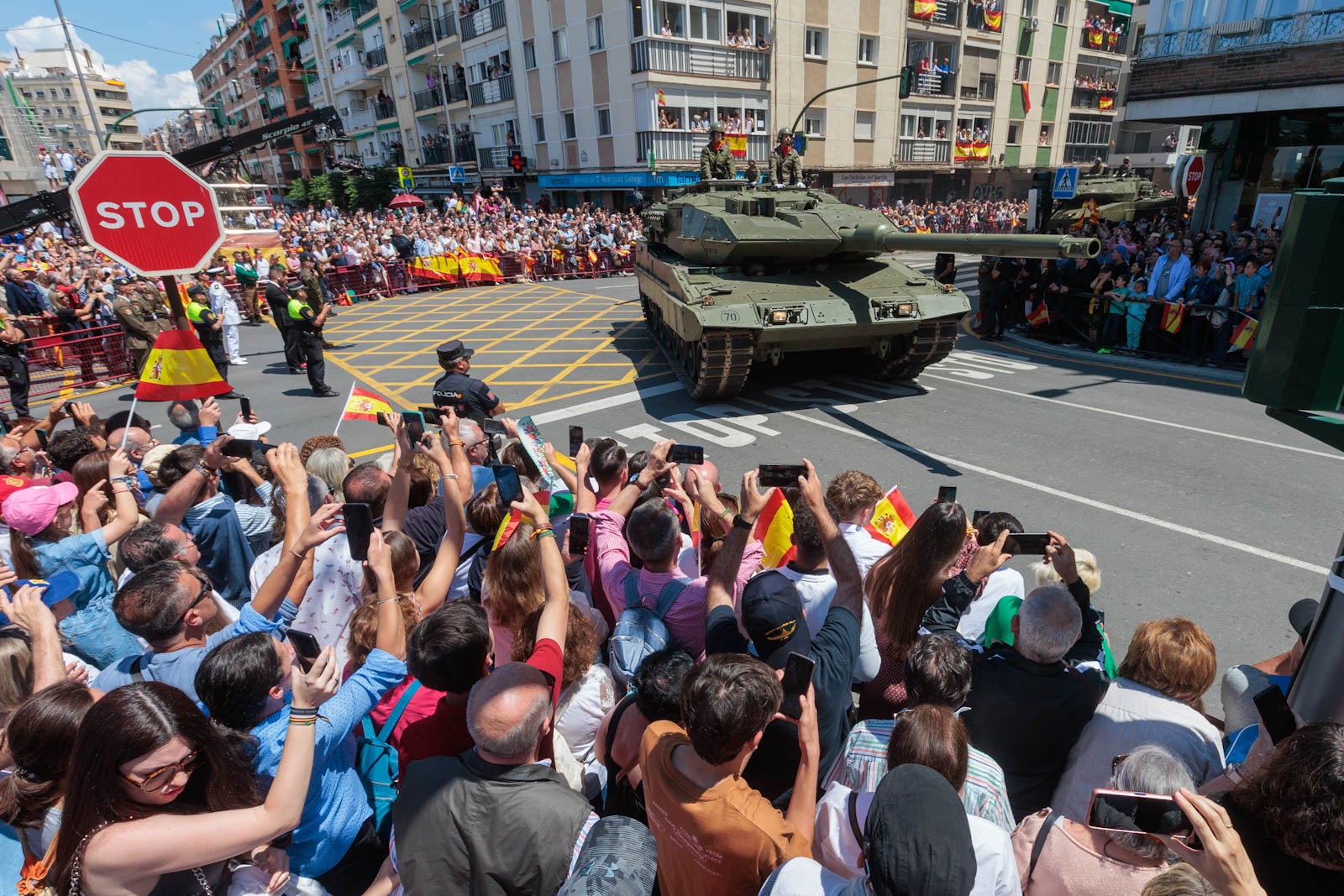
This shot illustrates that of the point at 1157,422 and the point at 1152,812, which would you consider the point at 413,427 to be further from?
the point at 1157,422

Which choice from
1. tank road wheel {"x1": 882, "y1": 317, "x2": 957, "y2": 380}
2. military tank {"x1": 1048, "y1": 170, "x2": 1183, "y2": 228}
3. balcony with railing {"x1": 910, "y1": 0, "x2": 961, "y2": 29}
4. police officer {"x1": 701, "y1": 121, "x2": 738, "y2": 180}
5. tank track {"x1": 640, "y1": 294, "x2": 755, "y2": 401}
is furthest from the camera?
balcony with railing {"x1": 910, "y1": 0, "x2": 961, "y2": 29}

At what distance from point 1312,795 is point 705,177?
1269cm

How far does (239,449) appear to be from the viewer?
4633 mm

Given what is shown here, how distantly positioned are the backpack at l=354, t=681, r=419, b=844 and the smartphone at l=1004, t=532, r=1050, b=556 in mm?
2412

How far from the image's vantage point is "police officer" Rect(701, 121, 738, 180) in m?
13.0

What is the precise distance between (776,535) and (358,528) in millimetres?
2055

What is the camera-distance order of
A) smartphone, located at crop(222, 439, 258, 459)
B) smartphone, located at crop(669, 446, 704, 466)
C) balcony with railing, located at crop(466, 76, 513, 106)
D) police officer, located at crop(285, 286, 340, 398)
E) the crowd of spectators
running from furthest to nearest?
1. balcony with railing, located at crop(466, 76, 513, 106)
2. police officer, located at crop(285, 286, 340, 398)
3. smartphone, located at crop(222, 439, 258, 459)
4. smartphone, located at crop(669, 446, 704, 466)
5. the crowd of spectators

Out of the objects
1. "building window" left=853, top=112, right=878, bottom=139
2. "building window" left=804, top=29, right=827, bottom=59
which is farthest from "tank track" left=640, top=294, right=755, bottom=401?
"building window" left=853, top=112, right=878, bottom=139

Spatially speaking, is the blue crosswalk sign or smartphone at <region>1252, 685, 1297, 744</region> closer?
smartphone at <region>1252, 685, 1297, 744</region>

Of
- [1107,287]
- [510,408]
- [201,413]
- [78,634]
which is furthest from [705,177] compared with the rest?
[78,634]

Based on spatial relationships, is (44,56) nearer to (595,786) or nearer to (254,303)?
(254,303)

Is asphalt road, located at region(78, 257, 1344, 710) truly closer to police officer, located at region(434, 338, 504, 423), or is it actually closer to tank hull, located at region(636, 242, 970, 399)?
tank hull, located at region(636, 242, 970, 399)

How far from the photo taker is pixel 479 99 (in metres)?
34.6

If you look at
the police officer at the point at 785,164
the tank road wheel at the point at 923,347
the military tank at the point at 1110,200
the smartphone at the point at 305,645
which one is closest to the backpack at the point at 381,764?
the smartphone at the point at 305,645
